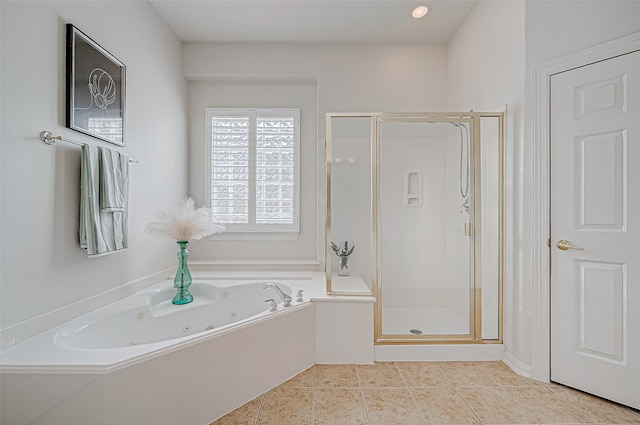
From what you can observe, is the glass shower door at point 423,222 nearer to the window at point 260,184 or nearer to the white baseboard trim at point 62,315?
the window at point 260,184

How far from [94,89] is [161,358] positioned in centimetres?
163

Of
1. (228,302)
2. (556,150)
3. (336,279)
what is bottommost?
(228,302)

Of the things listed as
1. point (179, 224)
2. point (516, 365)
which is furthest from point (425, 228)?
point (179, 224)

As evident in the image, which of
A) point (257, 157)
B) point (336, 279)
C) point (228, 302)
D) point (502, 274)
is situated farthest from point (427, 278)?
point (257, 157)

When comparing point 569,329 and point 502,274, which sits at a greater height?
point 502,274

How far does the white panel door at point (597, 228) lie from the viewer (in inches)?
68.5

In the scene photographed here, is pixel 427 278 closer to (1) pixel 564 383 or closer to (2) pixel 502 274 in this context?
(2) pixel 502 274

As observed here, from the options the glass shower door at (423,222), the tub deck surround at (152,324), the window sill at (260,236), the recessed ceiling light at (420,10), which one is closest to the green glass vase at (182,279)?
the tub deck surround at (152,324)

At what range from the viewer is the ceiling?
8.64ft

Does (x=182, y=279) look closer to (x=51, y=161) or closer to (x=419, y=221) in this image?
(x=51, y=161)

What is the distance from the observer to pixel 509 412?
1.74 metres

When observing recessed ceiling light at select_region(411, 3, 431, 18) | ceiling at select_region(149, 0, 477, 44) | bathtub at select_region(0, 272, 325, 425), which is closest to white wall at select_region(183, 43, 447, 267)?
ceiling at select_region(149, 0, 477, 44)

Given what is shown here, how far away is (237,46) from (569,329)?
3.62 metres

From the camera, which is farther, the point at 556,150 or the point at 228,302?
the point at 228,302
